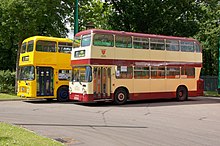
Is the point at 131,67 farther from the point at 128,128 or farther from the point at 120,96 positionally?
the point at 128,128

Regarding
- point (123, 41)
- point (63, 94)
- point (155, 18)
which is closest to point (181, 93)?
point (123, 41)

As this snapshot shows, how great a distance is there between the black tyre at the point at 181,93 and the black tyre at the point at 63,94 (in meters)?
7.50

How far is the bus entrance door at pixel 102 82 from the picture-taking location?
20.2m

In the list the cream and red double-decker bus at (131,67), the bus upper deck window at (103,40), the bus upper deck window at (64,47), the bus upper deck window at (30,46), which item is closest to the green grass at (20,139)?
the cream and red double-decker bus at (131,67)

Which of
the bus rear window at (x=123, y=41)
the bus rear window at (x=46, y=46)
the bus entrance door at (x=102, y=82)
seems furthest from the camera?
the bus rear window at (x=46, y=46)

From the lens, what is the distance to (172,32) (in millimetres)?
33031

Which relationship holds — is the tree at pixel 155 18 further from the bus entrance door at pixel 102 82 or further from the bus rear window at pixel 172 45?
the bus entrance door at pixel 102 82

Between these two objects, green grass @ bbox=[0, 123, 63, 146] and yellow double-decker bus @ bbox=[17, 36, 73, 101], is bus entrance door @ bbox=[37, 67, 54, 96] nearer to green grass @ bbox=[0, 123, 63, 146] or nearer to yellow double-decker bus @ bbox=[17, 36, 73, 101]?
yellow double-decker bus @ bbox=[17, 36, 73, 101]

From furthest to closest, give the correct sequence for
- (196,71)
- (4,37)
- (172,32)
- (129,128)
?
(172,32)
(4,37)
(196,71)
(129,128)

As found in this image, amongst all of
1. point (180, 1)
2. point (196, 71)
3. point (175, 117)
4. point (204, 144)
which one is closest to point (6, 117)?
point (175, 117)

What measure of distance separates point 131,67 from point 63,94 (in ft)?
16.2

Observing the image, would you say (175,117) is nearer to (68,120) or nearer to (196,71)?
(68,120)

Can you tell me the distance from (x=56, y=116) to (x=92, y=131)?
13.2 feet

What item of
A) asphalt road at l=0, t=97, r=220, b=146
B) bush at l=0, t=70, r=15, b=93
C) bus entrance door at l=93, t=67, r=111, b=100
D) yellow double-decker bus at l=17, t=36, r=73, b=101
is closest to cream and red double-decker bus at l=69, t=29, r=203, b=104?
bus entrance door at l=93, t=67, r=111, b=100
